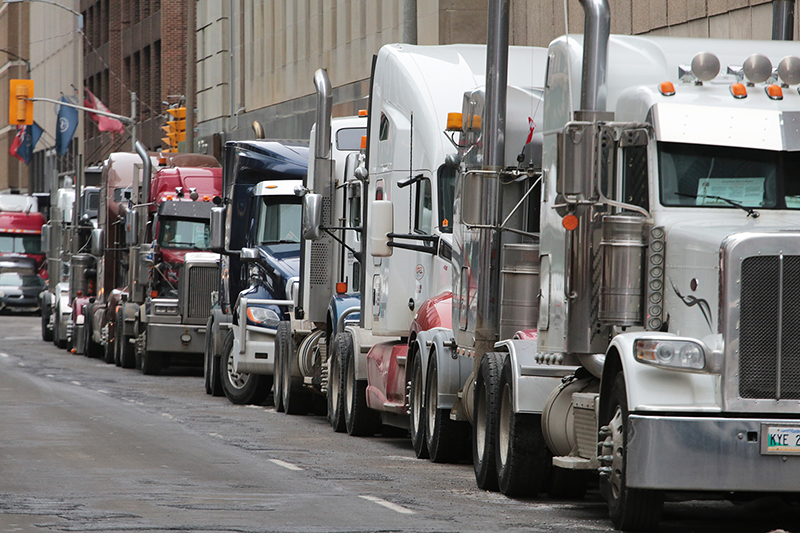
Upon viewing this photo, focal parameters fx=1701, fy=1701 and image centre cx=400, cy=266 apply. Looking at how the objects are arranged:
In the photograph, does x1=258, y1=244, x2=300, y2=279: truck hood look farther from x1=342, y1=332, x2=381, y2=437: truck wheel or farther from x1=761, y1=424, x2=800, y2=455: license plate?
x1=761, y1=424, x2=800, y2=455: license plate

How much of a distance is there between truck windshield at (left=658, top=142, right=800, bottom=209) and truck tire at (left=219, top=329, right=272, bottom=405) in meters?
13.2

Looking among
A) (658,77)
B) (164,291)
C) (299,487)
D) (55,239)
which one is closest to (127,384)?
(164,291)

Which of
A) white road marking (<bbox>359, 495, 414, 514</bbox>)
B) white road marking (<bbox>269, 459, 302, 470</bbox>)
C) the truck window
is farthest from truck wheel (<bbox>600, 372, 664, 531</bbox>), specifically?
the truck window

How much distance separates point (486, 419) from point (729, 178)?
3124 millimetres

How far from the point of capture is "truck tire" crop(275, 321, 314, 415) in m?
20.6

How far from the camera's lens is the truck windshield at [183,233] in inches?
1190

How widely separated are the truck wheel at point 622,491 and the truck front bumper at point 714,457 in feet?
0.84

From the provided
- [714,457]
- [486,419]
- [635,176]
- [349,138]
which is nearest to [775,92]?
[635,176]

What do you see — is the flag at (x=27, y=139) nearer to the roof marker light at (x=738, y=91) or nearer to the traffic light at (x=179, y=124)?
the traffic light at (x=179, y=124)

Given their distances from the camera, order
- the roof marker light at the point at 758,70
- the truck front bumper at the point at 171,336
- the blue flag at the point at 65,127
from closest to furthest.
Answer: the roof marker light at the point at 758,70 < the truck front bumper at the point at 171,336 < the blue flag at the point at 65,127

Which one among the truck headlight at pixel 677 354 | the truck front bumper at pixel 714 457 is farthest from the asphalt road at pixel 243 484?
the truck headlight at pixel 677 354

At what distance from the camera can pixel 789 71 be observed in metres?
10.6

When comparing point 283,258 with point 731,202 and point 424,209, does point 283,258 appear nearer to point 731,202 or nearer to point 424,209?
point 424,209

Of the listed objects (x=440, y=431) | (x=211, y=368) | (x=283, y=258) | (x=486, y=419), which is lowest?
(x=211, y=368)
